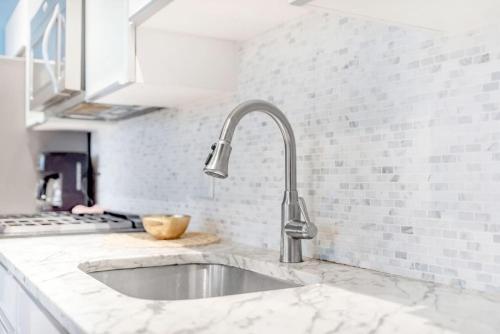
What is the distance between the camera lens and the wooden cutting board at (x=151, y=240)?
177cm

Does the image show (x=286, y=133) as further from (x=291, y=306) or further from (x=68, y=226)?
(x=68, y=226)

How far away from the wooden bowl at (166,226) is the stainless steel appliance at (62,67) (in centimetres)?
68

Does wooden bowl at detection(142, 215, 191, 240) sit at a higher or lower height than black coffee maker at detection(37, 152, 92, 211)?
lower

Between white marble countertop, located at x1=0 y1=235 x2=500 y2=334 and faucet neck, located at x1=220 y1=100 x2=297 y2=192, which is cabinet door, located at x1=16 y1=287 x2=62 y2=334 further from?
faucet neck, located at x1=220 y1=100 x2=297 y2=192

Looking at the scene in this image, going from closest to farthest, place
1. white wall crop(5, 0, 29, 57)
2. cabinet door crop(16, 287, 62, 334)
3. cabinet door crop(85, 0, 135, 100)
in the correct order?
1. cabinet door crop(16, 287, 62, 334)
2. cabinet door crop(85, 0, 135, 100)
3. white wall crop(5, 0, 29, 57)

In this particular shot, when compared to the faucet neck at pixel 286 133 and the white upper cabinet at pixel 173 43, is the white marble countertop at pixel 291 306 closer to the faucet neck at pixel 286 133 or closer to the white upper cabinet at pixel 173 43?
the faucet neck at pixel 286 133

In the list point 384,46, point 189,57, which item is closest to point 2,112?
point 189,57

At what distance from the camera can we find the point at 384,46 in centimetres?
132

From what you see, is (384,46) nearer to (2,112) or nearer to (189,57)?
(189,57)

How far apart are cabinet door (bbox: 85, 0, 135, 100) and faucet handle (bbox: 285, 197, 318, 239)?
731 millimetres

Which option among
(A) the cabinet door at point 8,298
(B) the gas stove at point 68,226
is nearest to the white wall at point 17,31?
(B) the gas stove at point 68,226

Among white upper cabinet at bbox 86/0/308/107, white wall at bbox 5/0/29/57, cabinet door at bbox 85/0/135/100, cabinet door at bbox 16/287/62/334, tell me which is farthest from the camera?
white wall at bbox 5/0/29/57

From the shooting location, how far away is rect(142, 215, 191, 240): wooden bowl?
6.05 feet

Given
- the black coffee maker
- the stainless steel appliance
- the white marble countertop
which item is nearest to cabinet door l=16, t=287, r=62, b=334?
the white marble countertop
